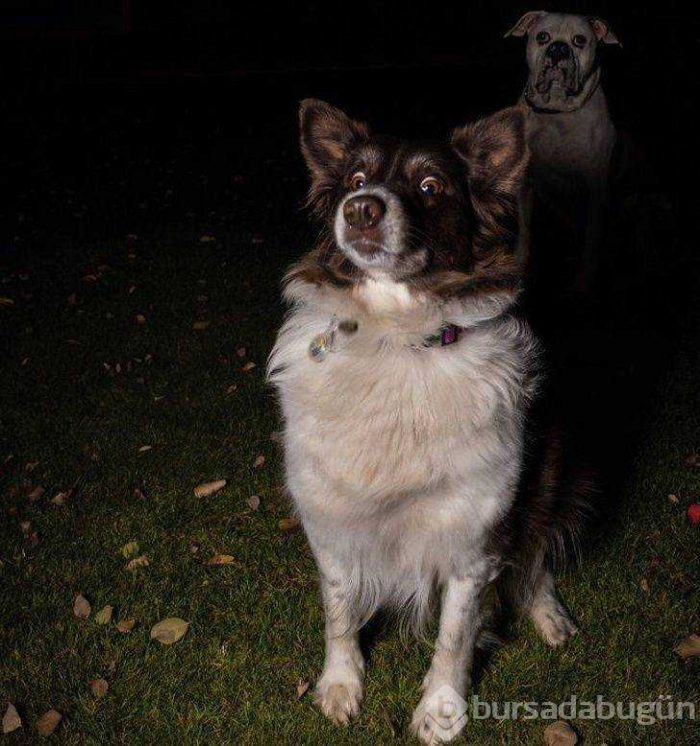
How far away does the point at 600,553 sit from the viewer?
12.6 feet

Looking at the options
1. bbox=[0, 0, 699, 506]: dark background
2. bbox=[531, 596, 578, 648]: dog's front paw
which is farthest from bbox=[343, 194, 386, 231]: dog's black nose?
bbox=[0, 0, 699, 506]: dark background

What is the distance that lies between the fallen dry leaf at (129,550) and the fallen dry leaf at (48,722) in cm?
93

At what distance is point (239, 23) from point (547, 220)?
43.5ft

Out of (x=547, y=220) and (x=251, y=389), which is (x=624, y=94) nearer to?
(x=547, y=220)

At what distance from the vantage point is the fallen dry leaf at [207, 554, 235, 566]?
3859mm

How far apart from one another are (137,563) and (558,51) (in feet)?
16.3

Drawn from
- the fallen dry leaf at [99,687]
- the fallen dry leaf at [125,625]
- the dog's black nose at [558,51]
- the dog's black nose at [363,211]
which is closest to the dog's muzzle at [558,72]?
the dog's black nose at [558,51]

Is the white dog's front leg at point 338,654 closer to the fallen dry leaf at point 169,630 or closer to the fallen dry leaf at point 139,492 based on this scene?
the fallen dry leaf at point 169,630

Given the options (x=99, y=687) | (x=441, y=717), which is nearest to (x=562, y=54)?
(x=441, y=717)

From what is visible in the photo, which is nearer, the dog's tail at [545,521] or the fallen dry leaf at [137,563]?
the dog's tail at [545,521]

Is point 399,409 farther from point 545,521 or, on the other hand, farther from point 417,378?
point 545,521

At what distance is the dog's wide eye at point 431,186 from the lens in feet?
9.40

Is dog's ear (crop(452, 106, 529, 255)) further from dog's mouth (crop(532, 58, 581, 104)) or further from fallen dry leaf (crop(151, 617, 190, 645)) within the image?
dog's mouth (crop(532, 58, 581, 104))

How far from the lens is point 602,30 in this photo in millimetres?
6363
